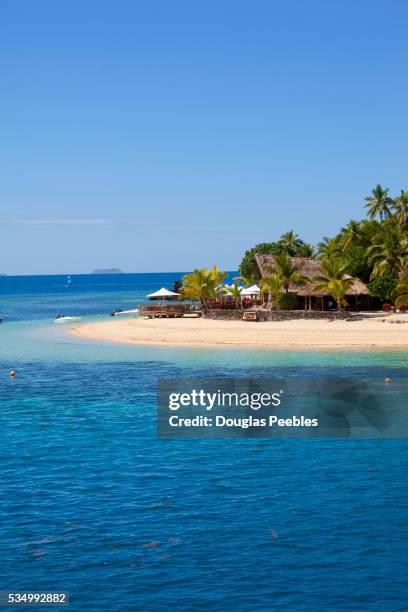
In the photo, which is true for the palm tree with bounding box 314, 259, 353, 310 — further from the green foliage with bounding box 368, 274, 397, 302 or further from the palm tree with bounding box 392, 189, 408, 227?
the palm tree with bounding box 392, 189, 408, 227

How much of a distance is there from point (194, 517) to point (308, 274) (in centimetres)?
5453

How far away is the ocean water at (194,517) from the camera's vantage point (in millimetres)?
13398

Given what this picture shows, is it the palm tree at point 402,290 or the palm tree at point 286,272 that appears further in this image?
the palm tree at point 286,272

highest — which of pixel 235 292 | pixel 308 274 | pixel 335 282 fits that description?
pixel 308 274

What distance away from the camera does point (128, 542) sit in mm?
15453

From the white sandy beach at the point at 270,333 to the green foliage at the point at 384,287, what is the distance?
99.3 inches

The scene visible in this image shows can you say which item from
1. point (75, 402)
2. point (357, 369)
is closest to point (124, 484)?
point (75, 402)

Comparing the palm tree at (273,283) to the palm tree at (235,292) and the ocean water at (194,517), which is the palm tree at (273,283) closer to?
the palm tree at (235,292)

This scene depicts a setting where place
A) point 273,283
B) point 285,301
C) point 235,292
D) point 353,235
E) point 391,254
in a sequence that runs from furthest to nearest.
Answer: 1. point 353,235
2. point 235,292
3. point 285,301
4. point 273,283
5. point 391,254

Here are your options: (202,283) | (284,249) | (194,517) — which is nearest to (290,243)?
(284,249)

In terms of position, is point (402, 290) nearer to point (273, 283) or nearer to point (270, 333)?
point (273, 283)

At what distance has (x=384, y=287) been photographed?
6331cm

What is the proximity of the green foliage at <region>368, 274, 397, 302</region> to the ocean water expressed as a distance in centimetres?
3875

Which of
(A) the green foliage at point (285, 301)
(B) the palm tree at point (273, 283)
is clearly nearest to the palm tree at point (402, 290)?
(A) the green foliage at point (285, 301)
